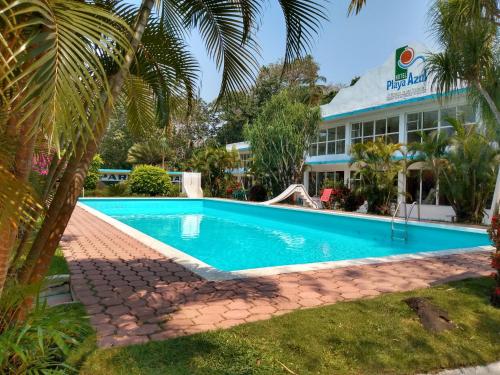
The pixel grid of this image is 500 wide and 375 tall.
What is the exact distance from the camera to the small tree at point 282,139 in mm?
20609

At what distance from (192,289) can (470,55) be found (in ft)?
29.6

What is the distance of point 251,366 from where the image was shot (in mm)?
2738

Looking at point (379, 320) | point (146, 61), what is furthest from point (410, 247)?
point (146, 61)

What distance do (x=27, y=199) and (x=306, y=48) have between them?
9.01 ft

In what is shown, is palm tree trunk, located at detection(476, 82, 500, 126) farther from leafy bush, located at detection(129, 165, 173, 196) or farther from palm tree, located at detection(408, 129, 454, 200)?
leafy bush, located at detection(129, 165, 173, 196)

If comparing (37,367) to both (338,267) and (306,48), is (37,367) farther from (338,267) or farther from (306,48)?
(338,267)

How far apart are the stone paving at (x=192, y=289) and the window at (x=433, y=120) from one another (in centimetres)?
991

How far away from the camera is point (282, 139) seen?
67.3 feet

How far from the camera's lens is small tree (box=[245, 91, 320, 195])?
67.6 ft

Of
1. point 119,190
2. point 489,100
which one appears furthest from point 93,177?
point 489,100

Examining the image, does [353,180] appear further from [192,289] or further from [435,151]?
[192,289]

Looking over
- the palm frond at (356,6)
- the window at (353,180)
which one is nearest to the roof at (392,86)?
the window at (353,180)

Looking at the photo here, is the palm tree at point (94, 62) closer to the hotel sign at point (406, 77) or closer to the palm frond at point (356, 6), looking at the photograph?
the palm frond at point (356, 6)

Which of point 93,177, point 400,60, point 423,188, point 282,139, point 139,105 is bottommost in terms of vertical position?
point 423,188
